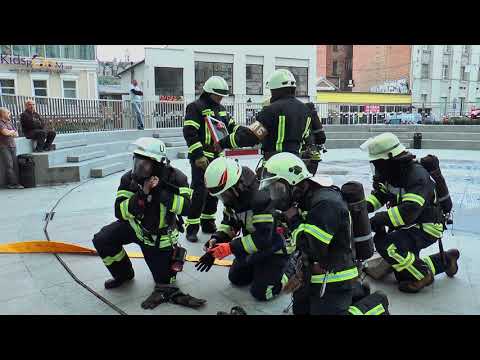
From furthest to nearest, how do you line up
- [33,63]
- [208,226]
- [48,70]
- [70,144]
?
[48,70], [33,63], [70,144], [208,226]

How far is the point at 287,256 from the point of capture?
3.62 metres

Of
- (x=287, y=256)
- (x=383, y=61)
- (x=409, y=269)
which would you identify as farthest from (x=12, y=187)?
(x=383, y=61)

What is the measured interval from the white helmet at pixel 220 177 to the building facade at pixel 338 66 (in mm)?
50144

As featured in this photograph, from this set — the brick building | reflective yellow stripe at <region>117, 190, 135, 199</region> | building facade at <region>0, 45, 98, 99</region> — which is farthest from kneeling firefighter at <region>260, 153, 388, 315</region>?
the brick building

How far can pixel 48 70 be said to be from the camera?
1050 inches

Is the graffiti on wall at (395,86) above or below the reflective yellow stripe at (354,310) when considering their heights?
above

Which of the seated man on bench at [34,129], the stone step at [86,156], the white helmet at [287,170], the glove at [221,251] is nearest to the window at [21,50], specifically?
the stone step at [86,156]

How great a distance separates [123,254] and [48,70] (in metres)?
26.3

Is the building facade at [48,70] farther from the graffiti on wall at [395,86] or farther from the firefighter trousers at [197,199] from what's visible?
the graffiti on wall at [395,86]

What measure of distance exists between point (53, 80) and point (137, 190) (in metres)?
26.7

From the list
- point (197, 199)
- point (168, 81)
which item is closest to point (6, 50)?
point (168, 81)

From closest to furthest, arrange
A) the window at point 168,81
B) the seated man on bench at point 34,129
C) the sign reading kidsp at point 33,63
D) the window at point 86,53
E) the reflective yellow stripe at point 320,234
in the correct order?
the reflective yellow stripe at point 320,234 < the seated man on bench at point 34,129 < the sign reading kidsp at point 33,63 < the window at point 86,53 < the window at point 168,81

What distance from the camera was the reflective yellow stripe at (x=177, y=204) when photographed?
11.4ft

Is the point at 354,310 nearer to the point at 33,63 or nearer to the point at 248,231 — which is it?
the point at 248,231
